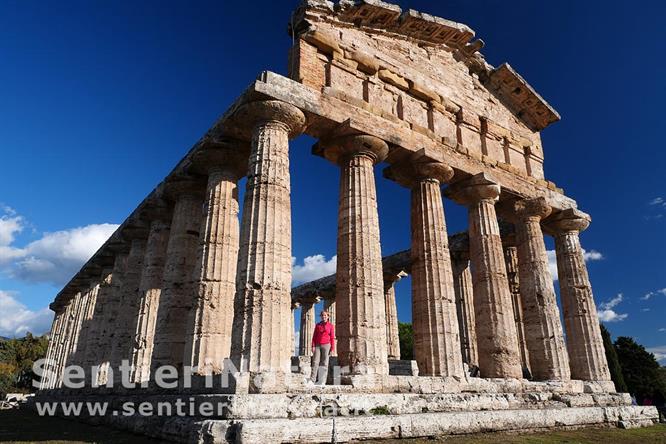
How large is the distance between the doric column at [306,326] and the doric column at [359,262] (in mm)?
18076

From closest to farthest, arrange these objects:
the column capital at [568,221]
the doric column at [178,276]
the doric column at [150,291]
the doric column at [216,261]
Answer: the doric column at [216,261]
the doric column at [178,276]
the doric column at [150,291]
the column capital at [568,221]

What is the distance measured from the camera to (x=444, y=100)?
55.9 feet

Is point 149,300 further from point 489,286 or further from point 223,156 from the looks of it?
point 489,286

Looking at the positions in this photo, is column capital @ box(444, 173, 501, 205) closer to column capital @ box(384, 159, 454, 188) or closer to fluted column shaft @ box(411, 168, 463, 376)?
column capital @ box(384, 159, 454, 188)

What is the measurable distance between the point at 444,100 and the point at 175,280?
11.8 metres

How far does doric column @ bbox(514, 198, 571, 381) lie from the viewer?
51.9ft

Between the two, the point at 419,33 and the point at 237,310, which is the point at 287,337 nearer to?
the point at 237,310

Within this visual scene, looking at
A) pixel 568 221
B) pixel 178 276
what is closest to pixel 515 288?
pixel 568 221

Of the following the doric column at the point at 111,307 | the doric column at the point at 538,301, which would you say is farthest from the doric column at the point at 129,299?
the doric column at the point at 538,301

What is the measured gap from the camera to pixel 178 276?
14594mm

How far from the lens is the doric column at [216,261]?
11.9m

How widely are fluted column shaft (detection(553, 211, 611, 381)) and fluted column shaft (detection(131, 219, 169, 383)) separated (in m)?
16.0

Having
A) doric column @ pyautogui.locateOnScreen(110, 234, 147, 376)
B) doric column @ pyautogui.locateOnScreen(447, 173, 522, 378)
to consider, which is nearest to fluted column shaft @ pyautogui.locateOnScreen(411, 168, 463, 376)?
doric column @ pyautogui.locateOnScreen(447, 173, 522, 378)

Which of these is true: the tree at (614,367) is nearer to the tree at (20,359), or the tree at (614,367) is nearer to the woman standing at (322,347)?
the woman standing at (322,347)
